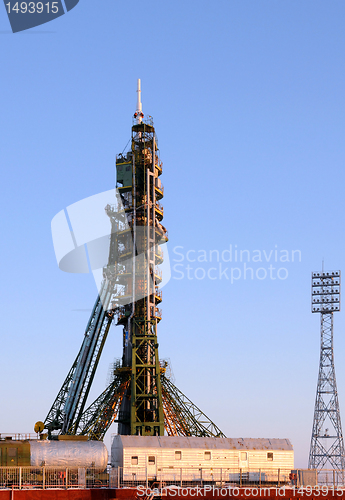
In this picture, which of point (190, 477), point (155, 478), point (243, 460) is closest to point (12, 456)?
point (155, 478)

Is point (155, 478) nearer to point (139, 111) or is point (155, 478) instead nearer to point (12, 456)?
point (12, 456)

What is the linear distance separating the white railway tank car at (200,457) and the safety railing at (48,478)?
9.14 feet

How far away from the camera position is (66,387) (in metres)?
83.7

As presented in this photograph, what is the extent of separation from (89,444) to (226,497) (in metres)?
12.5

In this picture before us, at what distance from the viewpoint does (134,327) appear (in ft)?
265

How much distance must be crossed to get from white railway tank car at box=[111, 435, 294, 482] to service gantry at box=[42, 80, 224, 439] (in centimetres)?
1562

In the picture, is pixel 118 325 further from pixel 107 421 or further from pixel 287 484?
pixel 287 484

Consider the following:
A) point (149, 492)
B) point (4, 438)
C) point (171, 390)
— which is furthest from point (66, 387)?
point (149, 492)

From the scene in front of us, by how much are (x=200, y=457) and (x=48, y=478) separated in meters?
→ 14.6

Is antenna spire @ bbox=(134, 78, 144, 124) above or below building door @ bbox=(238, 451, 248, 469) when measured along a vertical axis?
above

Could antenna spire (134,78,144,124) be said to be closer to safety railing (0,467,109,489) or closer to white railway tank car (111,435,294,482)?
white railway tank car (111,435,294,482)


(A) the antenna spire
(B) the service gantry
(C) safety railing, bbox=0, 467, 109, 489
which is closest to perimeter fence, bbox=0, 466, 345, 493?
(C) safety railing, bbox=0, 467, 109, 489

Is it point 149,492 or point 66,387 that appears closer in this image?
point 149,492

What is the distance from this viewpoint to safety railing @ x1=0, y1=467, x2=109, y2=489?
50.0m
